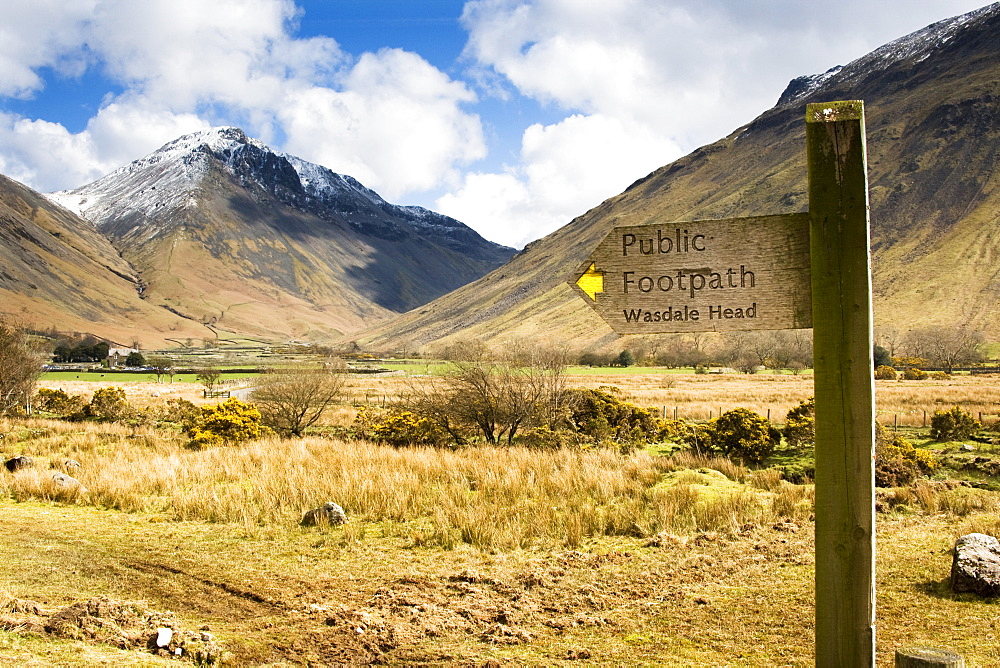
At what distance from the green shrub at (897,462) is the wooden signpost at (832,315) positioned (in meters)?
10.4

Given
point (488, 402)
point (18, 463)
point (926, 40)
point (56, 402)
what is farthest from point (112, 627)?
point (926, 40)

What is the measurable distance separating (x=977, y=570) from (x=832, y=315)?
458 centimetres

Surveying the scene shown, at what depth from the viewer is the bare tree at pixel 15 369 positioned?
22984 millimetres

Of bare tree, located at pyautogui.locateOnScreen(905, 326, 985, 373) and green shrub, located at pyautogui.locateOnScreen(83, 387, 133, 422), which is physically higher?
bare tree, located at pyautogui.locateOnScreen(905, 326, 985, 373)

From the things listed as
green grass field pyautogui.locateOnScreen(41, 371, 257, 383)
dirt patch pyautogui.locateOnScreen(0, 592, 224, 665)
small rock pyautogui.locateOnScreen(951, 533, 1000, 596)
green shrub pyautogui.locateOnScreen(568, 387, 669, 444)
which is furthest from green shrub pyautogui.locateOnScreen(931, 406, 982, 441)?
green grass field pyautogui.locateOnScreen(41, 371, 257, 383)

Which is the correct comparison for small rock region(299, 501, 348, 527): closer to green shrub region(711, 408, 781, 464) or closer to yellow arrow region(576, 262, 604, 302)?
yellow arrow region(576, 262, 604, 302)

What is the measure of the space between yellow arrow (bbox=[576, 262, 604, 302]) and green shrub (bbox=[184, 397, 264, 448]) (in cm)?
1571

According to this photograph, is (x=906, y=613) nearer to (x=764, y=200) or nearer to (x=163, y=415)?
(x=163, y=415)

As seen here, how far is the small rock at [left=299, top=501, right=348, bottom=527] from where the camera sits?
28.2 ft

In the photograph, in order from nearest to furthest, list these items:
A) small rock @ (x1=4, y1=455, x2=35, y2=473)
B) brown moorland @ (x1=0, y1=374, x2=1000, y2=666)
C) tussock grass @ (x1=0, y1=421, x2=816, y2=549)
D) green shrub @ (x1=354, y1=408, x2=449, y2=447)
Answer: brown moorland @ (x1=0, y1=374, x2=1000, y2=666) → tussock grass @ (x1=0, y1=421, x2=816, y2=549) → small rock @ (x1=4, y1=455, x2=35, y2=473) → green shrub @ (x1=354, y1=408, x2=449, y2=447)

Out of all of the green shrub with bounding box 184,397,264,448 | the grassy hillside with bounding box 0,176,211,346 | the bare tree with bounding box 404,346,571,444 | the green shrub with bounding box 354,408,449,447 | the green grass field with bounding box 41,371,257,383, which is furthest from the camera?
the grassy hillside with bounding box 0,176,211,346

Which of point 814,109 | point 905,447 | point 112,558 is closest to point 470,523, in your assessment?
point 112,558

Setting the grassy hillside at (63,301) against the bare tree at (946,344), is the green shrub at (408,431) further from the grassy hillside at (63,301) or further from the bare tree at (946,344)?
the grassy hillside at (63,301)

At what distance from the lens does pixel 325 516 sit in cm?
867
